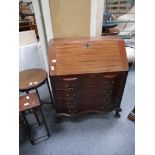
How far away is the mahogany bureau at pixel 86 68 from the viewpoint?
4.55 feet

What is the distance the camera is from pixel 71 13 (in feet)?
4.99

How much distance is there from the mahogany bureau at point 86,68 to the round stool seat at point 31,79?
196 millimetres

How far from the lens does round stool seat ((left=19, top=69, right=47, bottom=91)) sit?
1.50 metres

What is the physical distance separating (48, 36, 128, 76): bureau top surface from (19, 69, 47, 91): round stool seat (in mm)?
268

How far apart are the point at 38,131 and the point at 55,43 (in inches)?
39.7

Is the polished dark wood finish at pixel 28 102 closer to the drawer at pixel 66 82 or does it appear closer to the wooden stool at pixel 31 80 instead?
the wooden stool at pixel 31 80

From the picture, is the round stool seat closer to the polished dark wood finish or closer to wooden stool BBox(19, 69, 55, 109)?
wooden stool BBox(19, 69, 55, 109)

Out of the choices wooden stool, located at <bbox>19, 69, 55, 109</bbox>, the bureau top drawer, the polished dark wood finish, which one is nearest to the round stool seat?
wooden stool, located at <bbox>19, 69, 55, 109</bbox>

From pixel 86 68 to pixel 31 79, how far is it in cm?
62

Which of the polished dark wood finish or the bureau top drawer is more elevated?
the bureau top drawer

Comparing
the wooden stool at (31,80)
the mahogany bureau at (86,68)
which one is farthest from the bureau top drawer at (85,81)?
the wooden stool at (31,80)

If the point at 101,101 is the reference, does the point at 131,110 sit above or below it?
below
